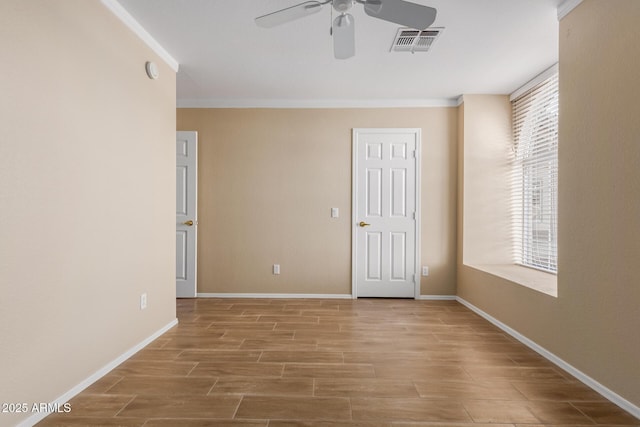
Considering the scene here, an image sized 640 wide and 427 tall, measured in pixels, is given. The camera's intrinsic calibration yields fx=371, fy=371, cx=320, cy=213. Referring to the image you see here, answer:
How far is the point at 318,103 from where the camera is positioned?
4586 millimetres

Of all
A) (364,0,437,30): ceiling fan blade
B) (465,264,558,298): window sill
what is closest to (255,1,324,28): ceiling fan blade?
(364,0,437,30): ceiling fan blade

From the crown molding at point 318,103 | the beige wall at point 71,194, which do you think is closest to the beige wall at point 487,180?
the crown molding at point 318,103

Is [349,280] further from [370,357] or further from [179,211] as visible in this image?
[179,211]

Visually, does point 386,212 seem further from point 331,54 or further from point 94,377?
point 94,377

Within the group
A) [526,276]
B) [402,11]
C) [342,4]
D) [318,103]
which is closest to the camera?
[402,11]

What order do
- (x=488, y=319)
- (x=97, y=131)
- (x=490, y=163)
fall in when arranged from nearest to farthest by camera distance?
(x=97, y=131) < (x=488, y=319) < (x=490, y=163)

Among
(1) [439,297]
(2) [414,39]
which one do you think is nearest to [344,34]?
(2) [414,39]

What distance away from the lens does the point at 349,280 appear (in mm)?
4625

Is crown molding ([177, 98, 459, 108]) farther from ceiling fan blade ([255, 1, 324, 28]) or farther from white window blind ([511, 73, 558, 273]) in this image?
ceiling fan blade ([255, 1, 324, 28])

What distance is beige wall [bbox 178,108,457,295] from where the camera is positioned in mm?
4613

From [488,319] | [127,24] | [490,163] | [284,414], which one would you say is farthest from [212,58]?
[488,319]

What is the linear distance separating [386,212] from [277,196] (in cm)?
137

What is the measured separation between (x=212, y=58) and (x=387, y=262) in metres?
2.99

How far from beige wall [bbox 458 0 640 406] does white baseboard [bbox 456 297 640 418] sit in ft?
0.10
